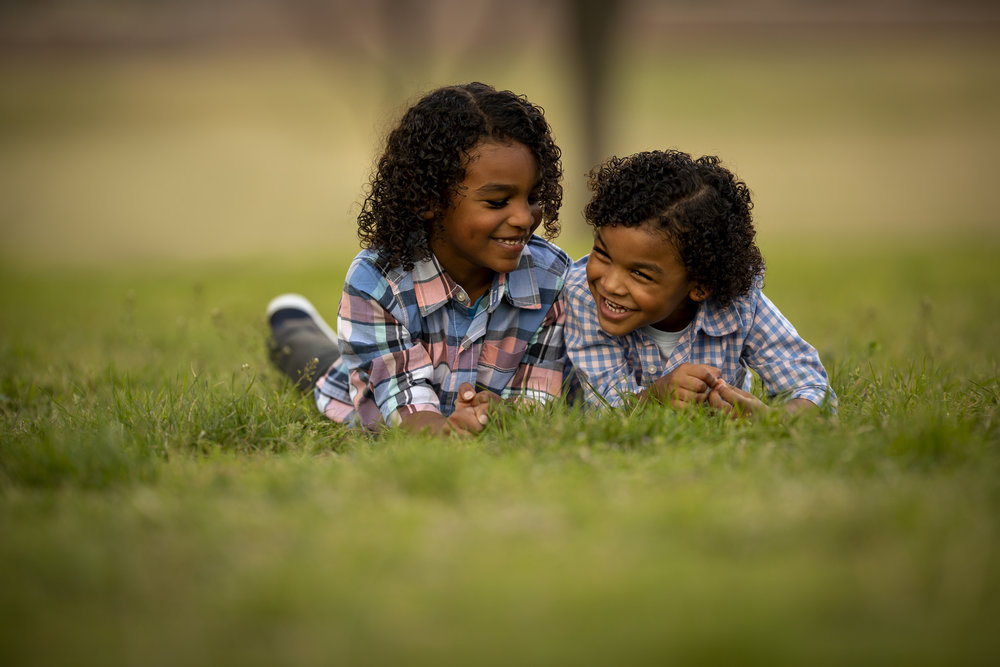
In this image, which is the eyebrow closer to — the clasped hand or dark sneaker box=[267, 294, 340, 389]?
the clasped hand

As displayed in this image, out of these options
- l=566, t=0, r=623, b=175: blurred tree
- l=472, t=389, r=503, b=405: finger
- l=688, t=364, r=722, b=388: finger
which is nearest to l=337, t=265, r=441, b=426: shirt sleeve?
l=472, t=389, r=503, b=405: finger

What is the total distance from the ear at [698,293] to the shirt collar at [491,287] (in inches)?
27.4

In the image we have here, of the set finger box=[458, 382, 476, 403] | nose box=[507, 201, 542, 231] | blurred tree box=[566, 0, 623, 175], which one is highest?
blurred tree box=[566, 0, 623, 175]

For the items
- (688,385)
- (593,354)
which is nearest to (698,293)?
(688,385)

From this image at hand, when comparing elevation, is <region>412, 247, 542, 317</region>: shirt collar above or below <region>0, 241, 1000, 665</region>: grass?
above

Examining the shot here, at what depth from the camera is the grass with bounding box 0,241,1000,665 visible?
6.24 ft

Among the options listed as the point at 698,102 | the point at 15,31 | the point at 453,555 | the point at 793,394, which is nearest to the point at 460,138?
the point at 793,394

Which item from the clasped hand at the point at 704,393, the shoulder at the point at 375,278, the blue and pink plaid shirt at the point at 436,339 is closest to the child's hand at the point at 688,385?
the clasped hand at the point at 704,393

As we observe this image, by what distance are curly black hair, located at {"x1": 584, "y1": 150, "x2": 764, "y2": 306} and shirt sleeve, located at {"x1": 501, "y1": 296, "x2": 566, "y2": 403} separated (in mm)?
562

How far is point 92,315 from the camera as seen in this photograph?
23.5 feet

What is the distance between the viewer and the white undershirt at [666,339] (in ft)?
12.5

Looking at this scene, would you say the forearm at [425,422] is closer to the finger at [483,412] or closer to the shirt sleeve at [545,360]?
the finger at [483,412]

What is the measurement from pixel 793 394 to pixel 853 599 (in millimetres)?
1668

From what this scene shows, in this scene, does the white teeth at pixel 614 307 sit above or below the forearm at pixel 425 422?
above
